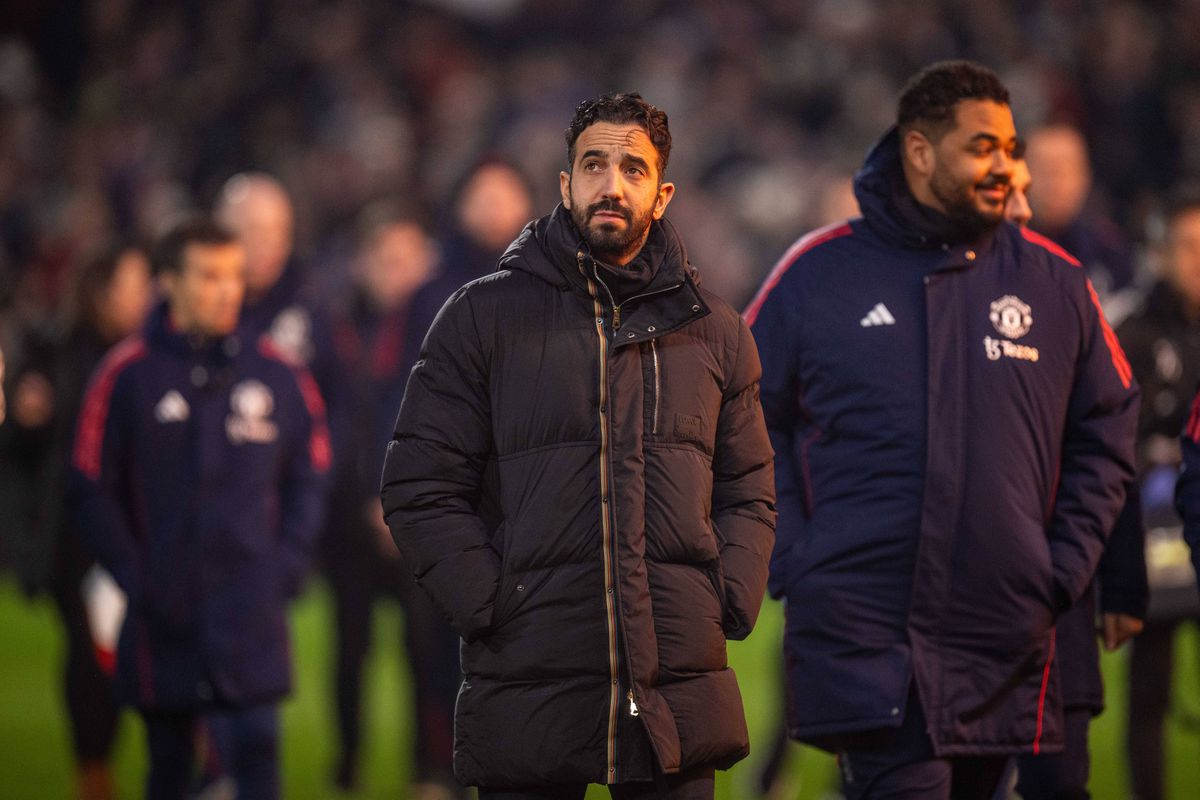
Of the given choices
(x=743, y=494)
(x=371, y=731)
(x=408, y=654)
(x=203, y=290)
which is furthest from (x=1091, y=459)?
(x=371, y=731)

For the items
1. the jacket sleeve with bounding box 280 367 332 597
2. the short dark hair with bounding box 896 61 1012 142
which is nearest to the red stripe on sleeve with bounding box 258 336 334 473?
the jacket sleeve with bounding box 280 367 332 597

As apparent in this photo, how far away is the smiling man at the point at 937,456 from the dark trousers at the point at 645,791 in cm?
80

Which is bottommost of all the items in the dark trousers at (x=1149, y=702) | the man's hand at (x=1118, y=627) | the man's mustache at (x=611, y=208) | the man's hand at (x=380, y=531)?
the dark trousers at (x=1149, y=702)

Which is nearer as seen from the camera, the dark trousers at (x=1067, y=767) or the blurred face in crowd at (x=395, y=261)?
the dark trousers at (x=1067, y=767)

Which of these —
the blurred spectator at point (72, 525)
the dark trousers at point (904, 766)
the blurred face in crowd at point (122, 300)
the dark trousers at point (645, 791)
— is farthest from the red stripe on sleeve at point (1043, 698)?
the blurred face in crowd at point (122, 300)

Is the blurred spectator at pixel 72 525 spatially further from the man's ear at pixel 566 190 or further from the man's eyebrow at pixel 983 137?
the man's eyebrow at pixel 983 137

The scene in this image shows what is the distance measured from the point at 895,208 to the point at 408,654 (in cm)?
374

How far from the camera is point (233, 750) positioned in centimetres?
612

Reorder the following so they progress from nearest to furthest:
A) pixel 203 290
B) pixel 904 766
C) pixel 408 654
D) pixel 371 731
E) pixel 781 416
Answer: pixel 904 766 → pixel 781 416 → pixel 203 290 → pixel 408 654 → pixel 371 731

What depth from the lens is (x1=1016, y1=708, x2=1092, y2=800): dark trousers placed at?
16.7 feet

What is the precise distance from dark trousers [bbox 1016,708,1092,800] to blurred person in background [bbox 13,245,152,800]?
3.67 metres

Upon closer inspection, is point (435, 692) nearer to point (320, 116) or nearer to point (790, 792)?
point (790, 792)

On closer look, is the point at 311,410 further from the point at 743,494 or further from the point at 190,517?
the point at 743,494

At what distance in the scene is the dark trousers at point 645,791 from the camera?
3.96m
